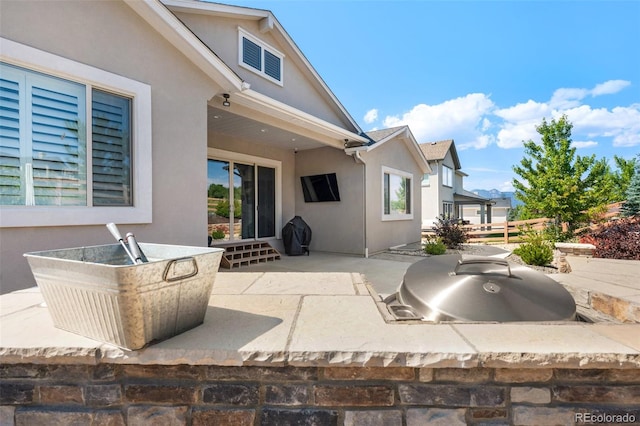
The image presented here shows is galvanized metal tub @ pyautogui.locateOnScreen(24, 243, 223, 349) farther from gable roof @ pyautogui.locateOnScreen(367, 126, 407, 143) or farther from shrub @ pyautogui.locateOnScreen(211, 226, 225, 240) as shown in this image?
gable roof @ pyautogui.locateOnScreen(367, 126, 407, 143)

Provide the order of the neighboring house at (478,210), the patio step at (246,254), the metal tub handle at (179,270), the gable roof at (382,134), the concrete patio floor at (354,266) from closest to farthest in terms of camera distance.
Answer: the metal tub handle at (179,270) → the concrete patio floor at (354,266) → the patio step at (246,254) → the gable roof at (382,134) → the neighboring house at (478,210)

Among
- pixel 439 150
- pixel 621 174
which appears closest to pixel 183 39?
pixel 439 150

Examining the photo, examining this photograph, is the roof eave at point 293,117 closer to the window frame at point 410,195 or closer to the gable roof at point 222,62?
the gable roof at point 222,62

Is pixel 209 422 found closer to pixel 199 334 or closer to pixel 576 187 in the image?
pixel 199 334

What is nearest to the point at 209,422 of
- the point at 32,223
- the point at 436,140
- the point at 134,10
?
the point at 32,223

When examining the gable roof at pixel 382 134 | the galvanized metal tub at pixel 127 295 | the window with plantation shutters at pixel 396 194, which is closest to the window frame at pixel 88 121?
the galvanized metal tub at pixel 127 295

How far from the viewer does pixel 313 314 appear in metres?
1.70

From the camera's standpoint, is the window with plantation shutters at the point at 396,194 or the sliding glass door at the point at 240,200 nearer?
the sliding glass door at the point at 240,200

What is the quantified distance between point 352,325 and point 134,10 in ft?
13.5

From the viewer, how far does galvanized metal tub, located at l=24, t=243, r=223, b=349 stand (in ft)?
3.67

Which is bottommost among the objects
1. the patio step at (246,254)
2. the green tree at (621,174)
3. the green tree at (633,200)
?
the patio step at (246,254)

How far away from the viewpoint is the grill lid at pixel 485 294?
1.78 m

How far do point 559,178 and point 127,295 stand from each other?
45.8ft

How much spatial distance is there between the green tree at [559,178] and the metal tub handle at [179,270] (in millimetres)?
13061
